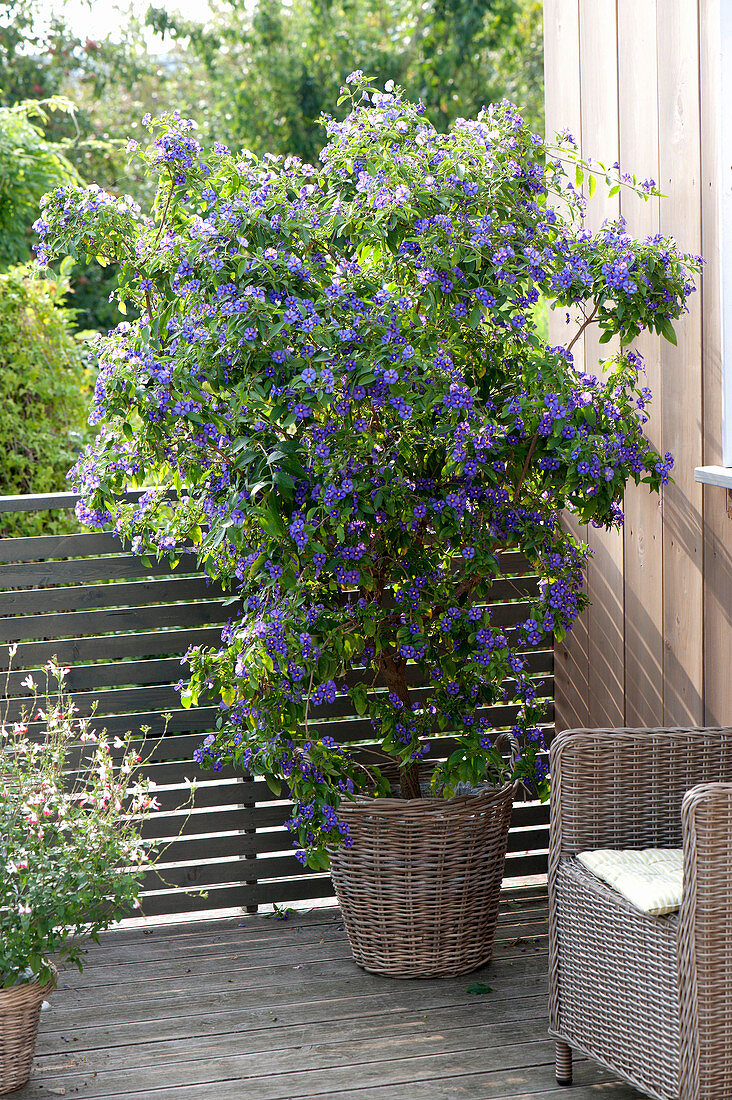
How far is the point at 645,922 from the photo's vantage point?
72.0 inches

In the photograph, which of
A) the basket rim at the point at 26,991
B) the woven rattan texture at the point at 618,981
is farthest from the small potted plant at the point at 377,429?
the basket rim at the point at 26,991

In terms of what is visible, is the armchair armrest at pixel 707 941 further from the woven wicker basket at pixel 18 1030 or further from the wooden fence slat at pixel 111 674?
the wooden fence slat at pixel 111 674

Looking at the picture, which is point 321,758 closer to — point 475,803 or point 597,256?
point 475,803

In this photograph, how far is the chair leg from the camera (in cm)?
211

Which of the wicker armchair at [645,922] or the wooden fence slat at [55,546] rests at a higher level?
the wooden fence slat at [55,546]

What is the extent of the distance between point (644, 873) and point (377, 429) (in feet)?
3.38

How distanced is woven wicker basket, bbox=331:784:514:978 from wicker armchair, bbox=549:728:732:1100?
0.41m

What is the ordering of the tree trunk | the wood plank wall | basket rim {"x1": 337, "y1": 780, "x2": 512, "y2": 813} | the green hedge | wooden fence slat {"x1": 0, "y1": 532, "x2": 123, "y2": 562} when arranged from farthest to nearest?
the green hedge
wooden fence slat {"x1": 0, "y1": 532, "x2": 123, "y2": 562}
the tree trunk
basket rim {"x1": 337, "y1": 780, "x2": 512, "y2": 813}
the wood plank wall

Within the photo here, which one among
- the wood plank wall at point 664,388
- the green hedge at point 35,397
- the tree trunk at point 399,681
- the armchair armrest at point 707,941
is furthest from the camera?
the green hedge at point 35,397

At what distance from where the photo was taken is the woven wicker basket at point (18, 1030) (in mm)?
2086

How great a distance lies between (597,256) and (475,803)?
1220 millimetres

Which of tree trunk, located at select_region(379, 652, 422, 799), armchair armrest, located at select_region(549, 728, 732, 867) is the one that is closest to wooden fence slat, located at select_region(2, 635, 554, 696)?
tree trunk, located at select_region(379, 652, 422, 799)

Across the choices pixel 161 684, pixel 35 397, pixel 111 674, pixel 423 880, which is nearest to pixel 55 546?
pixel 111 674

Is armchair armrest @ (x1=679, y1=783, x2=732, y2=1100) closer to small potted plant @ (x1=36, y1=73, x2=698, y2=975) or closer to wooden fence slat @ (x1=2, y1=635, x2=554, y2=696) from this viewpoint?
small potted plant @ (x1=36, y1=73, x2=698, y2=975)
